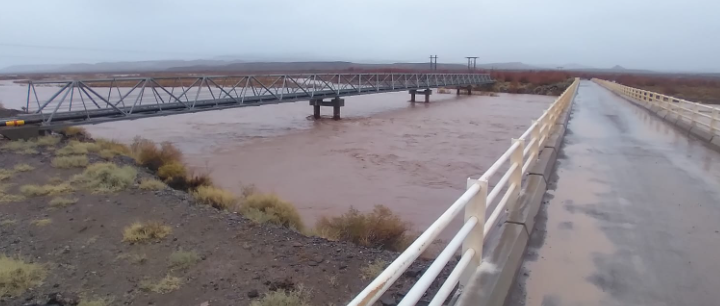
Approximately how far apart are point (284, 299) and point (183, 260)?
63.2 inches

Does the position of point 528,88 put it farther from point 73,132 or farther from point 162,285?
point 162,285

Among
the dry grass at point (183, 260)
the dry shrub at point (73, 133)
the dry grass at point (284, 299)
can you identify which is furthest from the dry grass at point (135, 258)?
the dry shrub at point (73, 133)

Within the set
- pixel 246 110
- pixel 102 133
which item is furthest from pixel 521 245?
pixel 246 110

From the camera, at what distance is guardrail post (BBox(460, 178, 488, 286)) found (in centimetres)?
324

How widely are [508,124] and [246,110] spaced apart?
632 inches

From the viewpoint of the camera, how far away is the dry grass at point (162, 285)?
4.80 metres

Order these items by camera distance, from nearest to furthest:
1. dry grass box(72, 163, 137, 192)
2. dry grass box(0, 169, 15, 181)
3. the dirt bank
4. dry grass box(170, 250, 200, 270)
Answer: dry grass box(170, 250, 200, 270) < dry grass box(72, 163, 137, 192) < dry grass box(0, 169, 15, 181) < the dirt bank

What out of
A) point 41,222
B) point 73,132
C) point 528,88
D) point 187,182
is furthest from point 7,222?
point 528,88

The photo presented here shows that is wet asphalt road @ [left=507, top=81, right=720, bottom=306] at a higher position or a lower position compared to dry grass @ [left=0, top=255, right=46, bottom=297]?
higher

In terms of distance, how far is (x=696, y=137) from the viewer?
1225cm

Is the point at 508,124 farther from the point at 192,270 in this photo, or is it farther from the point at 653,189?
the point at 192,270

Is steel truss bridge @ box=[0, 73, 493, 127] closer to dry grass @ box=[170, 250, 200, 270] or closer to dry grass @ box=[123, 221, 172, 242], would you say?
dry grass @ box=[123, 221, 172, 242]

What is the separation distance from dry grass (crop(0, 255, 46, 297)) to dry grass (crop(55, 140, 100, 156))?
22.7 ft

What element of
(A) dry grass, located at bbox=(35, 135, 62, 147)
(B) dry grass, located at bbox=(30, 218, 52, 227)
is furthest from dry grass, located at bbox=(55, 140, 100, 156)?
(B) dry grass, located at bbox=(30, 218, 52, 227)
